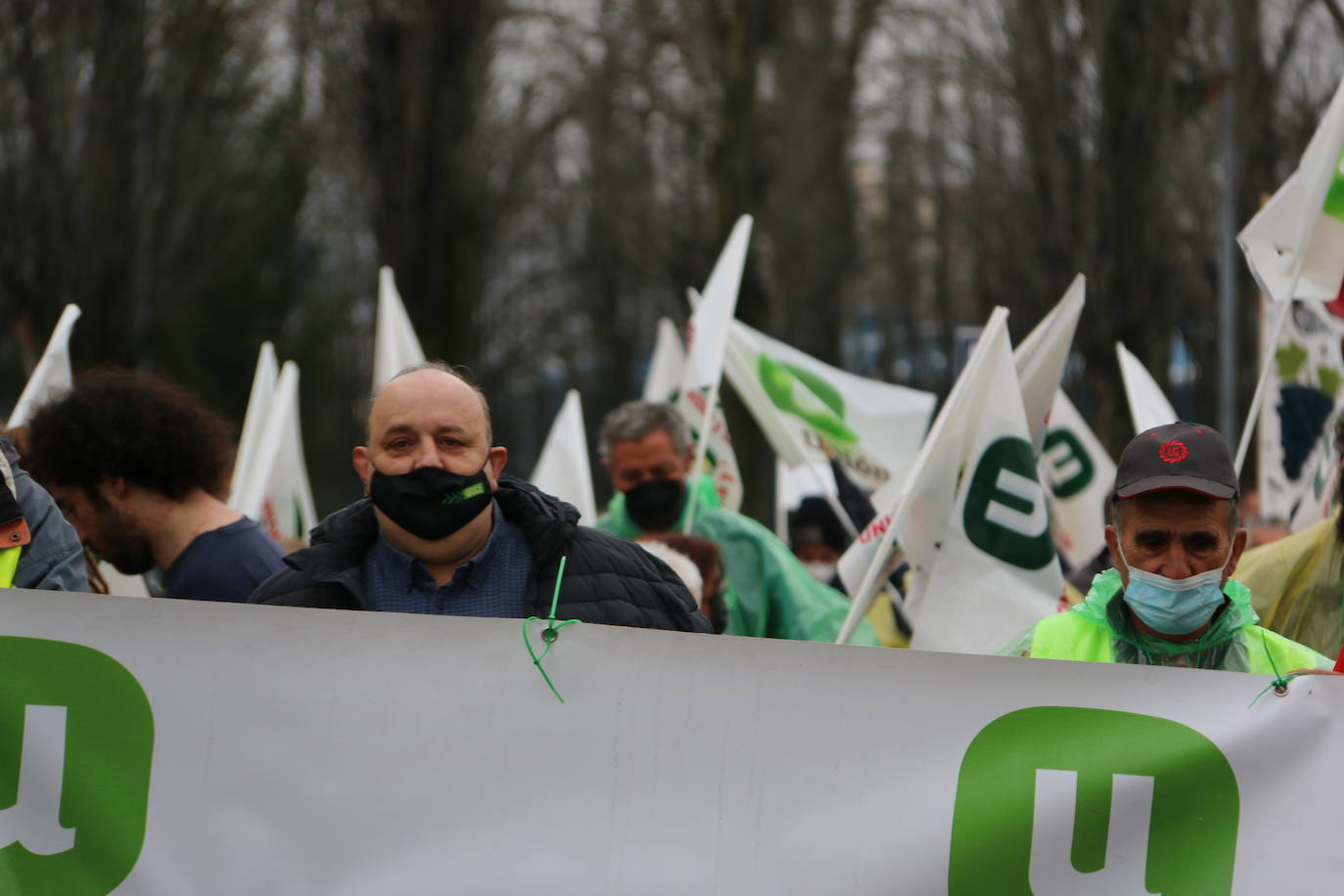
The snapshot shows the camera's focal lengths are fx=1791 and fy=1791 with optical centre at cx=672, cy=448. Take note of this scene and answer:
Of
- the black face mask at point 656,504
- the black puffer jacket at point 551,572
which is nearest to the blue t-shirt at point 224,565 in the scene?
the black puffer jacket at point 551,572

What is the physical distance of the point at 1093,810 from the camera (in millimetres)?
2850

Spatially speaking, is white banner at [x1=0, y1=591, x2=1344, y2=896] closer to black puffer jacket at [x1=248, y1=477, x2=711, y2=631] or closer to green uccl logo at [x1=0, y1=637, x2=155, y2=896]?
green uccl logo at [x1=0, y1=637, x2=155, y2=896]

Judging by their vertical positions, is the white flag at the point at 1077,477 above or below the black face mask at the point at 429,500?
below

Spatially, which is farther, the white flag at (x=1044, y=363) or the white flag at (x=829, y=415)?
the white flag at (x=829, y=415)

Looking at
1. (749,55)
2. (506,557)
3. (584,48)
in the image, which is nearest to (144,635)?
(506,557)

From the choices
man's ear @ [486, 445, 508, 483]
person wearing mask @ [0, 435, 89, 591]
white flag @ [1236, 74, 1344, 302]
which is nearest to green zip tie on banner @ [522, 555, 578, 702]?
man's ear @ [486, 445, 508, 483]

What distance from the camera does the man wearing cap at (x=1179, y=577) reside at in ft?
9.73

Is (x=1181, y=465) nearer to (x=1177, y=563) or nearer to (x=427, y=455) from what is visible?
(x=1177, y=563)

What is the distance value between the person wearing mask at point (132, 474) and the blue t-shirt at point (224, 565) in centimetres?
1

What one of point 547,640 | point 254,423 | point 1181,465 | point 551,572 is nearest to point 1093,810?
point 1181,465

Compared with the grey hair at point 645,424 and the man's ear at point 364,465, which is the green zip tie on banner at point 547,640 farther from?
the grey hair at point 645,424

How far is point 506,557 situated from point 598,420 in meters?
25.3

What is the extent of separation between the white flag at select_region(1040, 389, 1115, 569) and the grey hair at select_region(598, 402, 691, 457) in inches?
115

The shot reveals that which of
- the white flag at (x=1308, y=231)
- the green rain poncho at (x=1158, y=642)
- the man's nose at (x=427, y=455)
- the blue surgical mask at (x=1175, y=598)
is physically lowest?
the green rain poncho at (x=1158, y=642)
